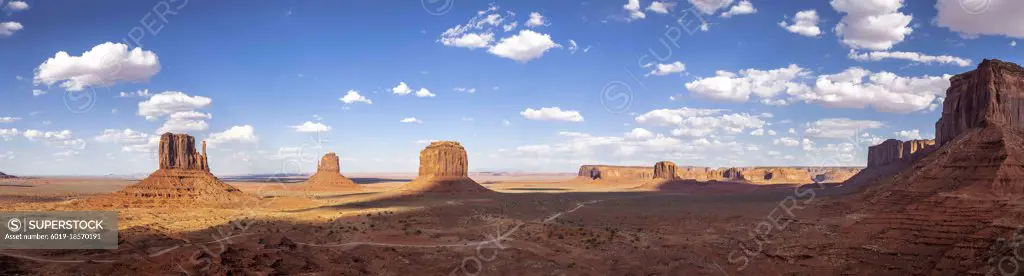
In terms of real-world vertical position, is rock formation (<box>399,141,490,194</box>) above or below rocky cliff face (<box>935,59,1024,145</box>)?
below

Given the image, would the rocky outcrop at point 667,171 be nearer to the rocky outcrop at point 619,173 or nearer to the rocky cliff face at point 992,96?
the rocky outcrop at point 619,173

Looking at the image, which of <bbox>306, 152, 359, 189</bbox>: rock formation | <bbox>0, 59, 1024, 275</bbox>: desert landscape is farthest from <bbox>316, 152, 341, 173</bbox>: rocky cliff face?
<bbox>0, 59, 1024, 275</bbox>: desert landscape

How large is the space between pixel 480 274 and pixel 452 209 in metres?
29.9

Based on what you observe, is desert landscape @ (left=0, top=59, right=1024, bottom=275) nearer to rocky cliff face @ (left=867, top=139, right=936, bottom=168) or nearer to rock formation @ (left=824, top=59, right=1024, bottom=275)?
rock formation @ (left=824, top=59, right=1024, bottom=275)

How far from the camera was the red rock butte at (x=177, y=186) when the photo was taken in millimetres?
48656

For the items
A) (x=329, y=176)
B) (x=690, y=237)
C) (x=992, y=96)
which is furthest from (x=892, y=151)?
(x=329, y=176)

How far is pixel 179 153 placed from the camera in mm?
53406

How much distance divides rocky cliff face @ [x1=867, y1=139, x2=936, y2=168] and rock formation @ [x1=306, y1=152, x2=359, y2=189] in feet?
352

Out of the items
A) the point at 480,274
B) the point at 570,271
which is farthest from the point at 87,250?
the point at 570,271

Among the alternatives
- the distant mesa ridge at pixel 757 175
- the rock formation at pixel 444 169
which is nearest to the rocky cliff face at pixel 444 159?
the rock formation at pixel 444 169

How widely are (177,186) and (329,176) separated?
234ft

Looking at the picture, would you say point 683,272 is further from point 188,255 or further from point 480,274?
point 188,255

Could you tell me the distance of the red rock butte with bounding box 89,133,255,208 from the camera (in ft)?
160

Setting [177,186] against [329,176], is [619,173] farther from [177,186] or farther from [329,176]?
[177,186]
